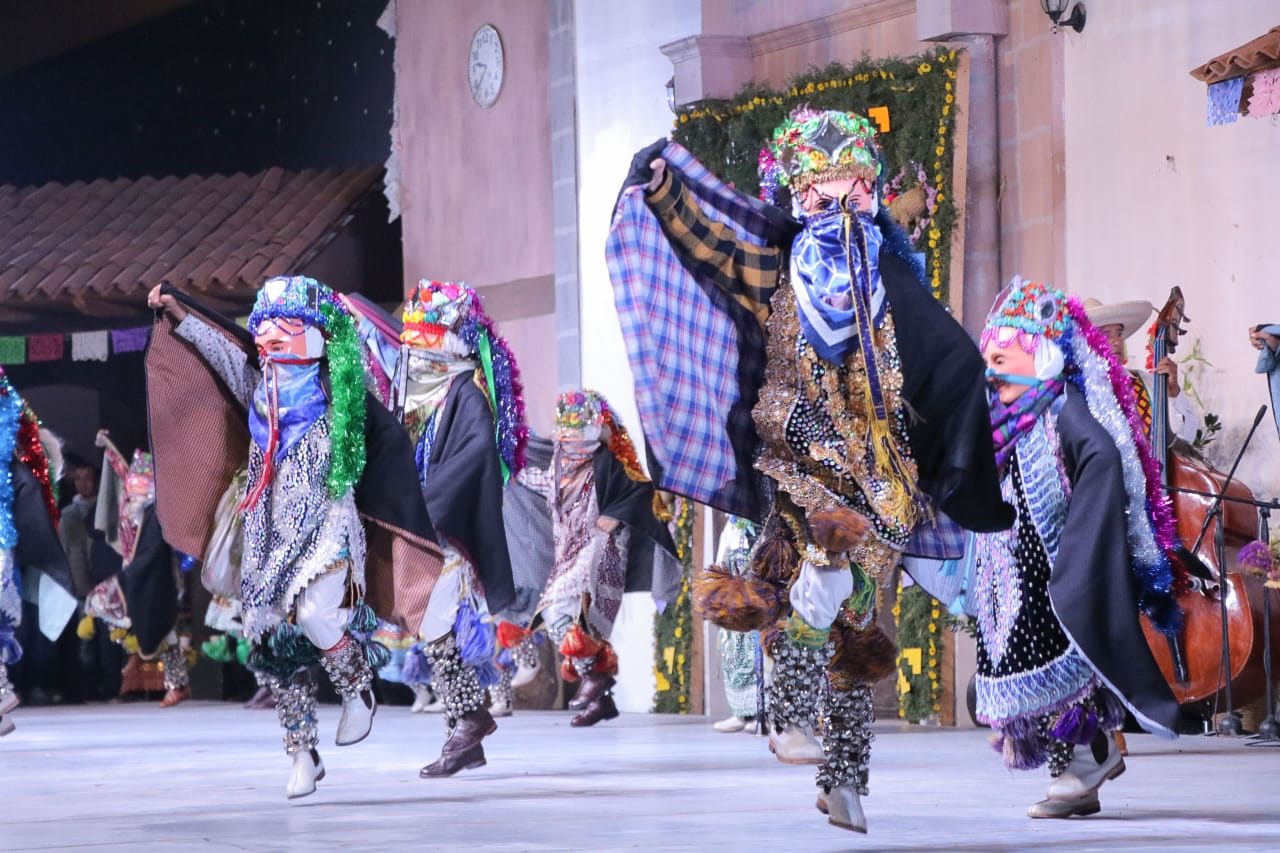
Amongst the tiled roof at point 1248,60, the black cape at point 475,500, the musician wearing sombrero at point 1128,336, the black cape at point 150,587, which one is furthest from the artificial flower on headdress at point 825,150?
the black cape at point 150,587

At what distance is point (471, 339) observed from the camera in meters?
7.77

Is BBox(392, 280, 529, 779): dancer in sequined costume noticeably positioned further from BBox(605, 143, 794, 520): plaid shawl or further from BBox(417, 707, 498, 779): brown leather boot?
BBox(605, 143, 794, 520): plaid shawl

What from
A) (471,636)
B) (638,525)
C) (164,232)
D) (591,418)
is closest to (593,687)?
(638,525)

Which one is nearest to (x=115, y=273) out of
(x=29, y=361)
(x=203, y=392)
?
(x=29, y=361)

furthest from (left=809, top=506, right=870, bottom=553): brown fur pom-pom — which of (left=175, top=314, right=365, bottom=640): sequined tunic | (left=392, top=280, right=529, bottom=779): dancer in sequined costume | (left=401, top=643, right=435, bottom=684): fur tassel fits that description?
(left=401, top=643, right=435, bottom=684): fur tassel

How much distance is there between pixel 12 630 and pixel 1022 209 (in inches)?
211

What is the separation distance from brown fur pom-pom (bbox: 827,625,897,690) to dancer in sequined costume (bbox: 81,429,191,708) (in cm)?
1003

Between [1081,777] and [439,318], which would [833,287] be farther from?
[439,318]

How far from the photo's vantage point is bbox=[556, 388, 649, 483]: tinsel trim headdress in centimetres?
1102

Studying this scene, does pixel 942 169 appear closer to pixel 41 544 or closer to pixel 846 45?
pixel 846 45

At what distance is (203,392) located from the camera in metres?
6.60

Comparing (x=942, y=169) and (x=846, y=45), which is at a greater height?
(x=846, y=45)

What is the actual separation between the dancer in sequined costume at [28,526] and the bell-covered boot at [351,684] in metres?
3.19

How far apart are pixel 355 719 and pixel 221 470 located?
932mm
